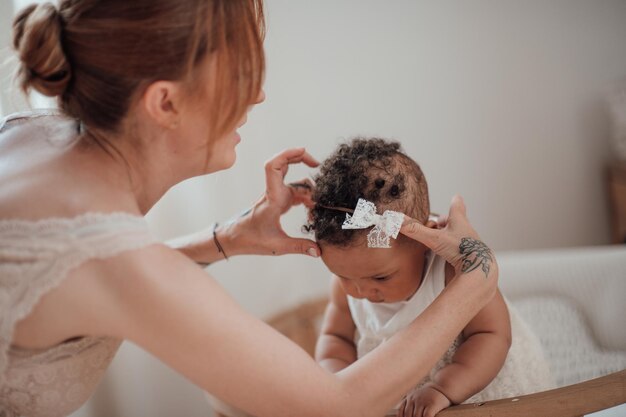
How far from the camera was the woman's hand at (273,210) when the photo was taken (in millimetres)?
1378

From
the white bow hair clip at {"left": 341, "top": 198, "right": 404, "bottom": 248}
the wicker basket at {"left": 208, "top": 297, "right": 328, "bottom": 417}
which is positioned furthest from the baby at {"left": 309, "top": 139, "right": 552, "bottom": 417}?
the wicker basket at {"left": 208, "top": 297, "right": 328, "bottom": 417}

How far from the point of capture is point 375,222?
3.76 feet

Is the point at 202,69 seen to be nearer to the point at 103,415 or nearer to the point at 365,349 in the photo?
the point at 365,349

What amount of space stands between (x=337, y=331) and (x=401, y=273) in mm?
364

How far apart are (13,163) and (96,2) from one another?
0.98 ft

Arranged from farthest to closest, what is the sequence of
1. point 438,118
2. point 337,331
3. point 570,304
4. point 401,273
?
point 438,118
point 570,304
point 337,331
point 401,273

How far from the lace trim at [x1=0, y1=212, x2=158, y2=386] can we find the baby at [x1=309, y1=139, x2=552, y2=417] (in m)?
0.41

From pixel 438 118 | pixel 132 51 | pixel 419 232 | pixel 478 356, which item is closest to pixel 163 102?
pixel 132 51

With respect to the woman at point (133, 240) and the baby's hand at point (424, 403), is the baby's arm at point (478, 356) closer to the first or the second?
the baby's hand at point (424, 403)

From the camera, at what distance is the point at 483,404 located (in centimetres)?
105

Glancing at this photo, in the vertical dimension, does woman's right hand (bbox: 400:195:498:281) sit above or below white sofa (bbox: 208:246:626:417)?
above

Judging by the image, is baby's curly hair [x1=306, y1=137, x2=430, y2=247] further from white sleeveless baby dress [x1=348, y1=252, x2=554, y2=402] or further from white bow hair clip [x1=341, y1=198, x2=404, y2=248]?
white sleeveless baby dress [x1=348, y1=252, x2=554, y2=402]

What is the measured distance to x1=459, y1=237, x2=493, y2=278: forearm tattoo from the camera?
3.59ft

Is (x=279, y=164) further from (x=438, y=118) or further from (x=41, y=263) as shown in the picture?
(x=438, y=118)
